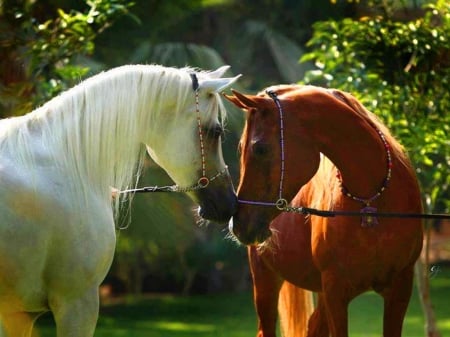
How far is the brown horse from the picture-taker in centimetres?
521

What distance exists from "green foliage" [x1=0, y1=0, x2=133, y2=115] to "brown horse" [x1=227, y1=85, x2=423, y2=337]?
2438mm

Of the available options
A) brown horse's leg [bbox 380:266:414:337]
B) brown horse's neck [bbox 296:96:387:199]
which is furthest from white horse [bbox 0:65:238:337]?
brown horse's leg [bbox 380:266:414:337]

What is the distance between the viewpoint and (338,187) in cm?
547

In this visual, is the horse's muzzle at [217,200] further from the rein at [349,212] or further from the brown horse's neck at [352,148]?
the brown horse's neck at [352,148]

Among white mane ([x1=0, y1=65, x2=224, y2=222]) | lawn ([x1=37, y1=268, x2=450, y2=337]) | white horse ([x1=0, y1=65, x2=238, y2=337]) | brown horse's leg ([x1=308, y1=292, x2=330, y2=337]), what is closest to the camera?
white horse ([x1=0, y1=65, x2=238, y2=337])

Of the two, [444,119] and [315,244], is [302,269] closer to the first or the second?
[315,244]

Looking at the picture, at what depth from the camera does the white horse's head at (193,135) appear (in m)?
4.79

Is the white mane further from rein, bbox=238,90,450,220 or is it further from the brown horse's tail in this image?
the brown horse's tail

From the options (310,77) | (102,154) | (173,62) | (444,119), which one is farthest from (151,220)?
(102,154)

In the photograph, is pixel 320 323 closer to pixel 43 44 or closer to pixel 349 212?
pixel 349 212

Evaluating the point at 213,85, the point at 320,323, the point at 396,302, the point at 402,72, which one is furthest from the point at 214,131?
the point at 402,72

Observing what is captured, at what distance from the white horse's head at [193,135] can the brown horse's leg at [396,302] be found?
1092mm

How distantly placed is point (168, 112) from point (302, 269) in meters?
1.68

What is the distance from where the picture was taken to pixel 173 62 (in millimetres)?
13141
